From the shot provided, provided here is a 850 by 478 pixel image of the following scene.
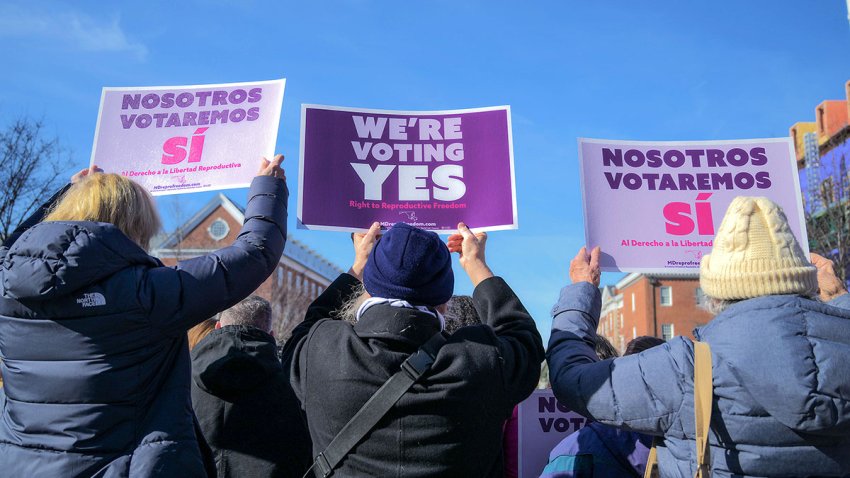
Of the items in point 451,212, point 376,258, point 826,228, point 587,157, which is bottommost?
point 376,258

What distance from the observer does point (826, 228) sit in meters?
22.7

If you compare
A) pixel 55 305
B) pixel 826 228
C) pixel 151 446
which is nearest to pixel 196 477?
pixel 151 446

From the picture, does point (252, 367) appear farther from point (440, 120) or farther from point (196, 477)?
point (440, 120)

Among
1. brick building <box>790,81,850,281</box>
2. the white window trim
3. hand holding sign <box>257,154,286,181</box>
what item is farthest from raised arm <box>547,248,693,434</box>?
the white window trim

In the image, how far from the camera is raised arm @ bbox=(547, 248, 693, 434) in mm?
2518

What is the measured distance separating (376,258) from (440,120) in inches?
83.5

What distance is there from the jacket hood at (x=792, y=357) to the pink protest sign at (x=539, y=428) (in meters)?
1.84

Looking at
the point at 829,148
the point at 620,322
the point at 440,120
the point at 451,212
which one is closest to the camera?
the point at 451,212

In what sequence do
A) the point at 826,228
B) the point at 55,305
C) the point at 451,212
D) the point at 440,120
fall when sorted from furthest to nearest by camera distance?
the point at 826,228
the point at 440,120
the point at 451,212
the point at 55,305

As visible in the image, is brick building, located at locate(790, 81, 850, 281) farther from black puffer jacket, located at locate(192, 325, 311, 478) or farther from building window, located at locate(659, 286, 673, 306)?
building window, located at locate(659, 286, 673, 306)

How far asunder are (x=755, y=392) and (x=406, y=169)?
8.78 ft

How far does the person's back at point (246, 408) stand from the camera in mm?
3707

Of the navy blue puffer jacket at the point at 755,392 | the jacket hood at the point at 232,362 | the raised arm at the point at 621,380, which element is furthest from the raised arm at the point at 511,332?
the jacket hood at the point at 232,362

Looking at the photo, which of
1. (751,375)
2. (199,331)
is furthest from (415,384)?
(199,331)
